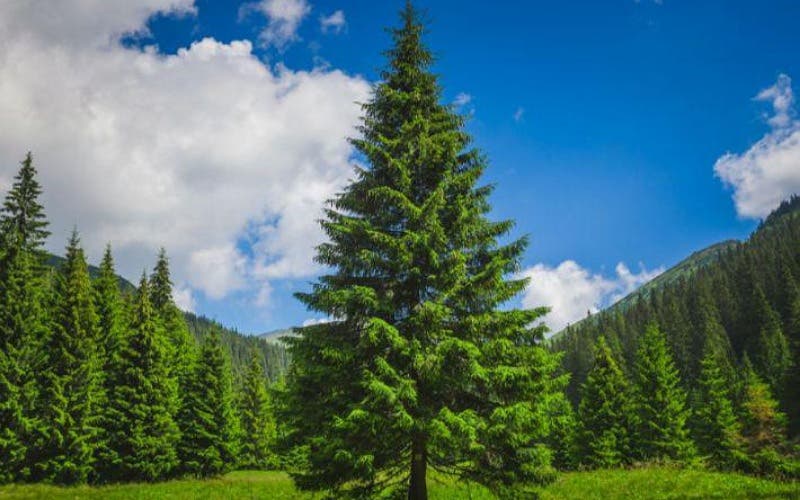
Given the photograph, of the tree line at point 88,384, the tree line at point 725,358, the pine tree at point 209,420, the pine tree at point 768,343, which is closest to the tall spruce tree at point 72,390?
the tree line at point 88,384

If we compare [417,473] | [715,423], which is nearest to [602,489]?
[417,473]

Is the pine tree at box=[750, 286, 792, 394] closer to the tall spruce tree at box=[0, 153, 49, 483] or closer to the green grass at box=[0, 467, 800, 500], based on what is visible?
the green grass at box=[0, 467, 800, 500]

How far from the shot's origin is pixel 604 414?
40.2 m

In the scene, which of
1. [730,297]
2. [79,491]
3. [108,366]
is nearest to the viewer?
[79,491]

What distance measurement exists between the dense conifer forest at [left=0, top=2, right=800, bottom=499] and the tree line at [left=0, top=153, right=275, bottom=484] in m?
0.13

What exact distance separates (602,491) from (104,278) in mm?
39374

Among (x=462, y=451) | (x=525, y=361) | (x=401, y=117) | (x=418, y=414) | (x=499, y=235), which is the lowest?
(x=462, y=451)

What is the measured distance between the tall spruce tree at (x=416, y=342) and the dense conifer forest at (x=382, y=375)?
6 centimetres

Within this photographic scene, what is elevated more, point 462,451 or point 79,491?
point 462,451

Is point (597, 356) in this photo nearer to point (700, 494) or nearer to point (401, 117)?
point (700, 494)

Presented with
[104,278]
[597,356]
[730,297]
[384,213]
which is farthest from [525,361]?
[730,297]

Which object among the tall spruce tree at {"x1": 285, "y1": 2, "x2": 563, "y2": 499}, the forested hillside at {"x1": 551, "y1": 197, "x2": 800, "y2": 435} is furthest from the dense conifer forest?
the forested hillside at {"x1": 551, "y1": 197, "x2": 800, "y2": 435}

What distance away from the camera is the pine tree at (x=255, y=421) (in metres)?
56.3

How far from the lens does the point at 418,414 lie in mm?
12055
